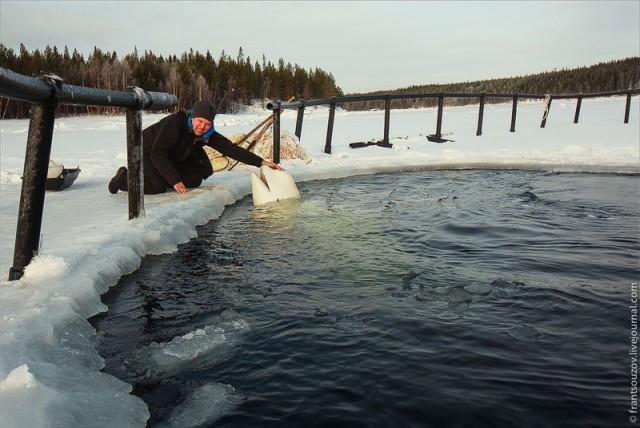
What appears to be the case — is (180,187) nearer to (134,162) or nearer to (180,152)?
(180,152)

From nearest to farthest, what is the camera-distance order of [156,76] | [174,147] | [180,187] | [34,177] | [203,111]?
[34,177], [203,111], [180,187], [174,147], [156,76]

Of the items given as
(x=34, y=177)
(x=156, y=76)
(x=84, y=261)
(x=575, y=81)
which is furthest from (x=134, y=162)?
(x=575, y=81)

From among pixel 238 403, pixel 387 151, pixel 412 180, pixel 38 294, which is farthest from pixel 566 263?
pixel 387 151

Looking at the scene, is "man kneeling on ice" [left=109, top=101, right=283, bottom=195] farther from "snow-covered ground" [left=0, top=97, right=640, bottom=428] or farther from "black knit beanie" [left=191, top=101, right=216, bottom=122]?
"snow-covered ground" [left=0, top=97, right=640, bottom=428]

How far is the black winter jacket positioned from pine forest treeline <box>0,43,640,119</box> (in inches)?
1335

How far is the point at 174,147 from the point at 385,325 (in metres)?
4.26

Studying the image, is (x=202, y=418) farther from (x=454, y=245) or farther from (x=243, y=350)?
(x=454, y=245)

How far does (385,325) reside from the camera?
9.21 ft

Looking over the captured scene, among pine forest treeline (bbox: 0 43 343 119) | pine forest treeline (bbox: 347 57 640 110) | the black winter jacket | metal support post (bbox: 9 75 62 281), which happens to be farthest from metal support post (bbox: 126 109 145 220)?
pine forest treeline (bbox: 347 57 640 110)

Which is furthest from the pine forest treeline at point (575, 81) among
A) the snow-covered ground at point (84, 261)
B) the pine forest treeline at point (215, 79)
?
the snow-covered ground at point (84, 261)

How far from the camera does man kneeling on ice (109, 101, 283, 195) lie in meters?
5.99

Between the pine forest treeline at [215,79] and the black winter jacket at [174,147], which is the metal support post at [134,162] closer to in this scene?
the black winter jacket at [174,147]

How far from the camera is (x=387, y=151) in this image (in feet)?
40.2

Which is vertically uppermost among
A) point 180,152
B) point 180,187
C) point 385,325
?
point 180,152
